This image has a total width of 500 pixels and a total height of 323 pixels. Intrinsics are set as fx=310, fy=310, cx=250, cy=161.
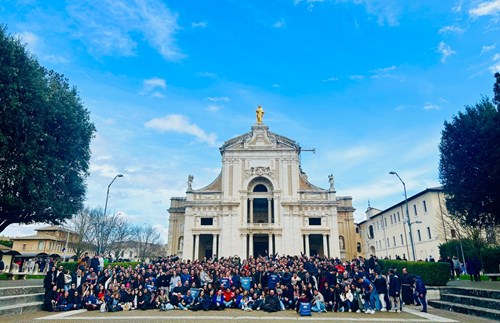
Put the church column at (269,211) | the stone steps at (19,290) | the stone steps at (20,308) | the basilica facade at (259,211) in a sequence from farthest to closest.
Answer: the church column at (269,211) → the basilica facade at (259,211) → the stone steps at (19,290) → the stone steps at (20,308)

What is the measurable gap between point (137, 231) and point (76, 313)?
6146cm

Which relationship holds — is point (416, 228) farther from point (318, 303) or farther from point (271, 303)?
point (271, 303)

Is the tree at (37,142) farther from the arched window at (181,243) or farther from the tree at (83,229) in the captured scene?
the tree at (83,229)

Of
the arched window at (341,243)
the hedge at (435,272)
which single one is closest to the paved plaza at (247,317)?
the hedge at (435,272)

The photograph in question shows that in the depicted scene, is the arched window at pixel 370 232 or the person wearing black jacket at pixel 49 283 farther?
the arched window at pixel 370 232

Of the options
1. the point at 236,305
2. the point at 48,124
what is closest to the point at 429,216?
the point at 236,305

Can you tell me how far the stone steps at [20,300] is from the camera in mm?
12771

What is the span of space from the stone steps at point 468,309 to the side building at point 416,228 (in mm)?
13670

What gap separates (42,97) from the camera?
18172mm

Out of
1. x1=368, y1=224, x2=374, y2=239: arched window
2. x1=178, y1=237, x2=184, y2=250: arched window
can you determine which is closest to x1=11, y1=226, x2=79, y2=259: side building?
x1=178, y1=237, x2=184, y2=250: arched window

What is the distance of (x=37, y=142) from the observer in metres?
19.0

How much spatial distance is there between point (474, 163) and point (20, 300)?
24.0 meters

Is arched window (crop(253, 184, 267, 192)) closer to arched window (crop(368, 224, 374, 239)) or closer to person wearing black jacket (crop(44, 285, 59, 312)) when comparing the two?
arched window (crop(368, 224, 374, 239))

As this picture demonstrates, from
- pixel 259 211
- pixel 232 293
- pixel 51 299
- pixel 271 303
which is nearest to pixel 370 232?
pixel 259 211
